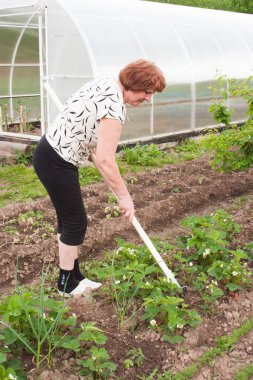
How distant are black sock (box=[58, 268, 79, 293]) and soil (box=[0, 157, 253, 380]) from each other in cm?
16

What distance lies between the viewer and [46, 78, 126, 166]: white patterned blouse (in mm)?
2809

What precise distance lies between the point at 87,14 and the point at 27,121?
2.59m

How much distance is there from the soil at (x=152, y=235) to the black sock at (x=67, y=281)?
0.16 metres

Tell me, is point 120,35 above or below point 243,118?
above

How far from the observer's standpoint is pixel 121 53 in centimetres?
809

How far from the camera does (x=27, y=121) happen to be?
9656 mm

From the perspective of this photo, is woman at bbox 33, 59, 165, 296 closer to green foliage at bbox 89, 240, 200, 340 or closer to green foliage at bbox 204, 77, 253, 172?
green foliage at bbox 89, 240, 200, 340

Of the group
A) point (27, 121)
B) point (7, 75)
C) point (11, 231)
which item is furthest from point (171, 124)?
point (11, 231)

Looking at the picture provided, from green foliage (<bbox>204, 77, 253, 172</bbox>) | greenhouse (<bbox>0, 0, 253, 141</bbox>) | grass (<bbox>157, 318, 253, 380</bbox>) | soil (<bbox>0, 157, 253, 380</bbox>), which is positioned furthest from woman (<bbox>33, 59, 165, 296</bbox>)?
greenhouse (<bbox>0, 0, 253, 141</bbox>)

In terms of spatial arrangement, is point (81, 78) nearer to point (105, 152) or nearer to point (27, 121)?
point (27, 121)

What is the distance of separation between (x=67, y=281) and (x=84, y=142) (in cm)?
97

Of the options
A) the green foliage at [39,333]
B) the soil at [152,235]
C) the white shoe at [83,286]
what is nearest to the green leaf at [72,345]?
the green foliage at [39,333]

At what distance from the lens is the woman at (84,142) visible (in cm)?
279

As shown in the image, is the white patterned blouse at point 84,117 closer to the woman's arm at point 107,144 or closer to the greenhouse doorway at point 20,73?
the woman's arm at point 107,144
